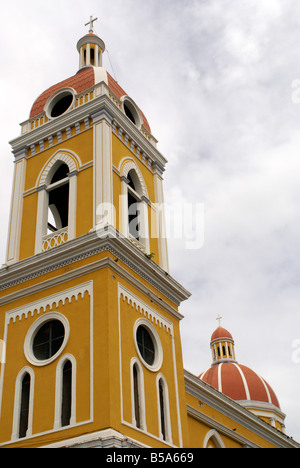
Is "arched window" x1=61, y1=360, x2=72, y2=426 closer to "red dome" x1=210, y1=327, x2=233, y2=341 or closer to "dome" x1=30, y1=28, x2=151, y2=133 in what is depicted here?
"dome" x1=30, y1=28, x2=151, y2=133

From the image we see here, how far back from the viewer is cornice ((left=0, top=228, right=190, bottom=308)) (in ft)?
54.1

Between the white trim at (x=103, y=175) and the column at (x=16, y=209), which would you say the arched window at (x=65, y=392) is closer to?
the white trim at (x=103, y=175)

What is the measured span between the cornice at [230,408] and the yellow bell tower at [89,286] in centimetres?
306

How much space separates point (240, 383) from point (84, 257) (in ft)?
101

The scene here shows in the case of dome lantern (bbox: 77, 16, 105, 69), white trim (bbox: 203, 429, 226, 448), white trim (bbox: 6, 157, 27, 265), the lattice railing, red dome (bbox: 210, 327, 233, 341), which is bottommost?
white trim (bbox: 203, 429, 226, 448)

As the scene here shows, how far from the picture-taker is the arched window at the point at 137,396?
15188mm

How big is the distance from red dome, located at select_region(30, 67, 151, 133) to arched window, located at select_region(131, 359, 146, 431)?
9835 millimetres

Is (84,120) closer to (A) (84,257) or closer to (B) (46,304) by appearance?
(A) (84,257)

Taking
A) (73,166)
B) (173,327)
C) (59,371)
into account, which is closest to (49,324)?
(59,371)

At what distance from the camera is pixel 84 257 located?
16656 millimetres

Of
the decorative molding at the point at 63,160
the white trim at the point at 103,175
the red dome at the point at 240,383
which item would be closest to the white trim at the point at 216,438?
the white trim at the point at 103,175

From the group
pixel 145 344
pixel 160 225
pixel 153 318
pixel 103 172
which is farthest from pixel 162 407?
pixel 103 172

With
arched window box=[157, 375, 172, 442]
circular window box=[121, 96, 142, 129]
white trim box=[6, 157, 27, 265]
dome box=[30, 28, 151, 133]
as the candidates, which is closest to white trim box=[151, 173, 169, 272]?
circular window box=[121, 96, 142, 129]

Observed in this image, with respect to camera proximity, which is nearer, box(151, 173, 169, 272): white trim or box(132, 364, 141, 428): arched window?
box(132, 364, 141, 428): arched window
